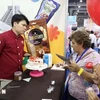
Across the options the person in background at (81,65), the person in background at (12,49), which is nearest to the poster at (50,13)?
the person in background at (12,49)

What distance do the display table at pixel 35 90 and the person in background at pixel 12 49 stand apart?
0.20 m

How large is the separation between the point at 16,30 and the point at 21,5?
2.67ft

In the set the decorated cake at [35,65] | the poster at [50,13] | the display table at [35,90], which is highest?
the poster at [50,13]

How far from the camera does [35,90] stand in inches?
63.9

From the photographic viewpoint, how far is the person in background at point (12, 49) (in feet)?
6.53

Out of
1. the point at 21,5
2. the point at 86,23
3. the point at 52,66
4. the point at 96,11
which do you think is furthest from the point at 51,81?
the point at 86,23

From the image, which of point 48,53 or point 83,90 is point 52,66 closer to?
point 48,53

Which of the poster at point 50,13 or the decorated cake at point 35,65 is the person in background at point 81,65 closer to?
the decorated cake at point 35,65

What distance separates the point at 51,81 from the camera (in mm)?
1873

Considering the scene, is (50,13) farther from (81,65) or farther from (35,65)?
(81,65)

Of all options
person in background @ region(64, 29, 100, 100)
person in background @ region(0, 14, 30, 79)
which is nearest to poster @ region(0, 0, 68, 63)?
person in background @ region(0, 14, 30, 79)

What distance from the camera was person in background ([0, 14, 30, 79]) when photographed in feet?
6.53

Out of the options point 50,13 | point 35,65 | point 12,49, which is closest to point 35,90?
point 35,65

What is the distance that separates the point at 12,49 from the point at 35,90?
640 mm
